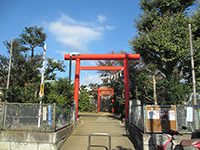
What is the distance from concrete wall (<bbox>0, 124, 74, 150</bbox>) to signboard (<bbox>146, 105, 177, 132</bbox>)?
3.66 meters

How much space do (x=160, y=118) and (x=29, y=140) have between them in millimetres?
5197

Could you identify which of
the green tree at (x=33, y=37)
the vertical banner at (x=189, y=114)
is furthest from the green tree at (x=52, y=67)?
the vertical banner at (x=189, y=114)

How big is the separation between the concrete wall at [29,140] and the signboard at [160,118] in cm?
366

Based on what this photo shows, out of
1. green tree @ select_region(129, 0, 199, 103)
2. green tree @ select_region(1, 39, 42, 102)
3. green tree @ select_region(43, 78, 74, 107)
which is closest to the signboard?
green tree @ select_region(43, 78, 74, 107)

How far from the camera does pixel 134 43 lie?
49.9 feet

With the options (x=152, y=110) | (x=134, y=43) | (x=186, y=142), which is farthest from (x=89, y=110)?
(x=186, y=142)

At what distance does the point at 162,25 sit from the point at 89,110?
18.6 meters

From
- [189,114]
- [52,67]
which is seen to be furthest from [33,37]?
[189,114]

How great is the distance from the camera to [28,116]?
6852 mm

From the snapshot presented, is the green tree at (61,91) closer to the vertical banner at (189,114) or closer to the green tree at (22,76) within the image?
the green tree at (22,76)

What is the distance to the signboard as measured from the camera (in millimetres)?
6273

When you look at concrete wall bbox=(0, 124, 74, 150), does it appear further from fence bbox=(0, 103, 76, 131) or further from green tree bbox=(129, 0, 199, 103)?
green tree bbox=(129, 0, 199, 103)

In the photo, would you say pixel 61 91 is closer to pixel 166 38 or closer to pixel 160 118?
pixel 160 118

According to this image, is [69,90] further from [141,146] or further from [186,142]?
[186,142]
